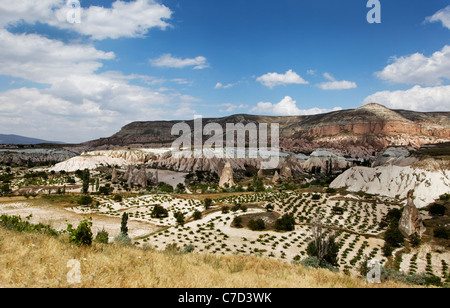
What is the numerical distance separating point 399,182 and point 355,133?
110 m

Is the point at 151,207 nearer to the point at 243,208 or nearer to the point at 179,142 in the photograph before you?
the point at 243,208

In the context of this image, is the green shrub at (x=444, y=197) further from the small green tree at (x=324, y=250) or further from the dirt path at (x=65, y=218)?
the dirt path at (x=65, y=218)

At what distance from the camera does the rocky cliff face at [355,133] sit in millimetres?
132125

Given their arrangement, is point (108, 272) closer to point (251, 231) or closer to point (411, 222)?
point (251, 231)

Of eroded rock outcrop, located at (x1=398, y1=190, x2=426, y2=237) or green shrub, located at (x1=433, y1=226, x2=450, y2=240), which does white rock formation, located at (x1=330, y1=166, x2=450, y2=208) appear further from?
eroded rock outcrop, located at (x1=398, y1=190, x2=426, y2=237)

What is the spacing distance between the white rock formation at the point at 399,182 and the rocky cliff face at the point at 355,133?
75.6m

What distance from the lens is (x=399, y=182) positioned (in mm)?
44438

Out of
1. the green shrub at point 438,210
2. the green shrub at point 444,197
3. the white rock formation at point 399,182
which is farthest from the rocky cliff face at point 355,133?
the green shrub at point 438,210

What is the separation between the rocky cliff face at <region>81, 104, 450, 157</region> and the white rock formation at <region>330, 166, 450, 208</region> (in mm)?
75641

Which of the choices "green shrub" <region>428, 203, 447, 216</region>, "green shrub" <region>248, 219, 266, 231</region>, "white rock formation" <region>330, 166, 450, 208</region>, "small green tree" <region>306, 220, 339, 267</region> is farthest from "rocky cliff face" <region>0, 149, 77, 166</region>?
"green shrub" <region>428, 203, 447, 216</region>

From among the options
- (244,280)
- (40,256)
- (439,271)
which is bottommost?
(439,271)

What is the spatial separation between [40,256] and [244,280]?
556 cm

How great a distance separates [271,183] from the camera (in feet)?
218
